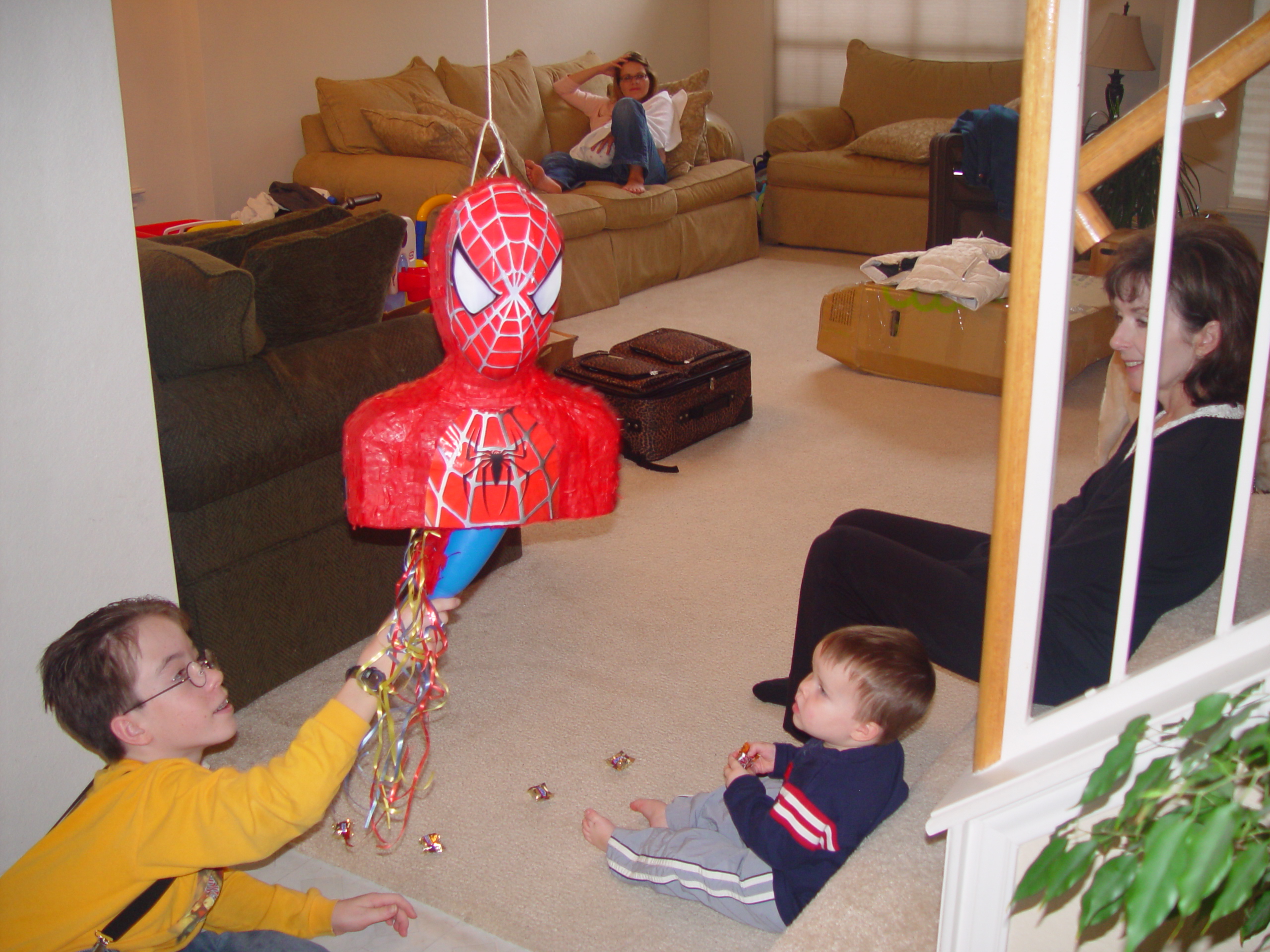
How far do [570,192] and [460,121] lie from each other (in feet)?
1.85

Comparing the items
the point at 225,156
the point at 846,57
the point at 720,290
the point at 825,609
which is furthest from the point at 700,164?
the point at 825,609

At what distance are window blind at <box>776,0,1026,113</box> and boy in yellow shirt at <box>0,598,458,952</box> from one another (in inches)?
226

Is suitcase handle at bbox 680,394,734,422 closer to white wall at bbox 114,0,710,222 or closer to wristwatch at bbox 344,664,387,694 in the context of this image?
white wall at bbox 114,0,710,222

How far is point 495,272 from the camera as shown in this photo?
1.00m

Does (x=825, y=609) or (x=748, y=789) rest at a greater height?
(x=825, y=609)

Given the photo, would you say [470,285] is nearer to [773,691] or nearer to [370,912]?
[370,912]

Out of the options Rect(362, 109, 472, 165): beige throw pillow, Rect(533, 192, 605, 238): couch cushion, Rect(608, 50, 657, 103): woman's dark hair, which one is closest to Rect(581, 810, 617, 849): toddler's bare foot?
Rect(533, 192, 605, 238): couch cushion

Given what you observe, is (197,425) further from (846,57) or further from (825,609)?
(846,57)

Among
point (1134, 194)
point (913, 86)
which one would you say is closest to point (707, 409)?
point (1134, 194)

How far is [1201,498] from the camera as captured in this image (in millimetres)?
1450

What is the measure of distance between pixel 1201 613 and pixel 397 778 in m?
1.23

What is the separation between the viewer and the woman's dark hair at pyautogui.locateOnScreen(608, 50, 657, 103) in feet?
16.8

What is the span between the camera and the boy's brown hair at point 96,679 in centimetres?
127

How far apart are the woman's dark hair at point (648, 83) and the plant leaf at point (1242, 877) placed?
4.81 m
